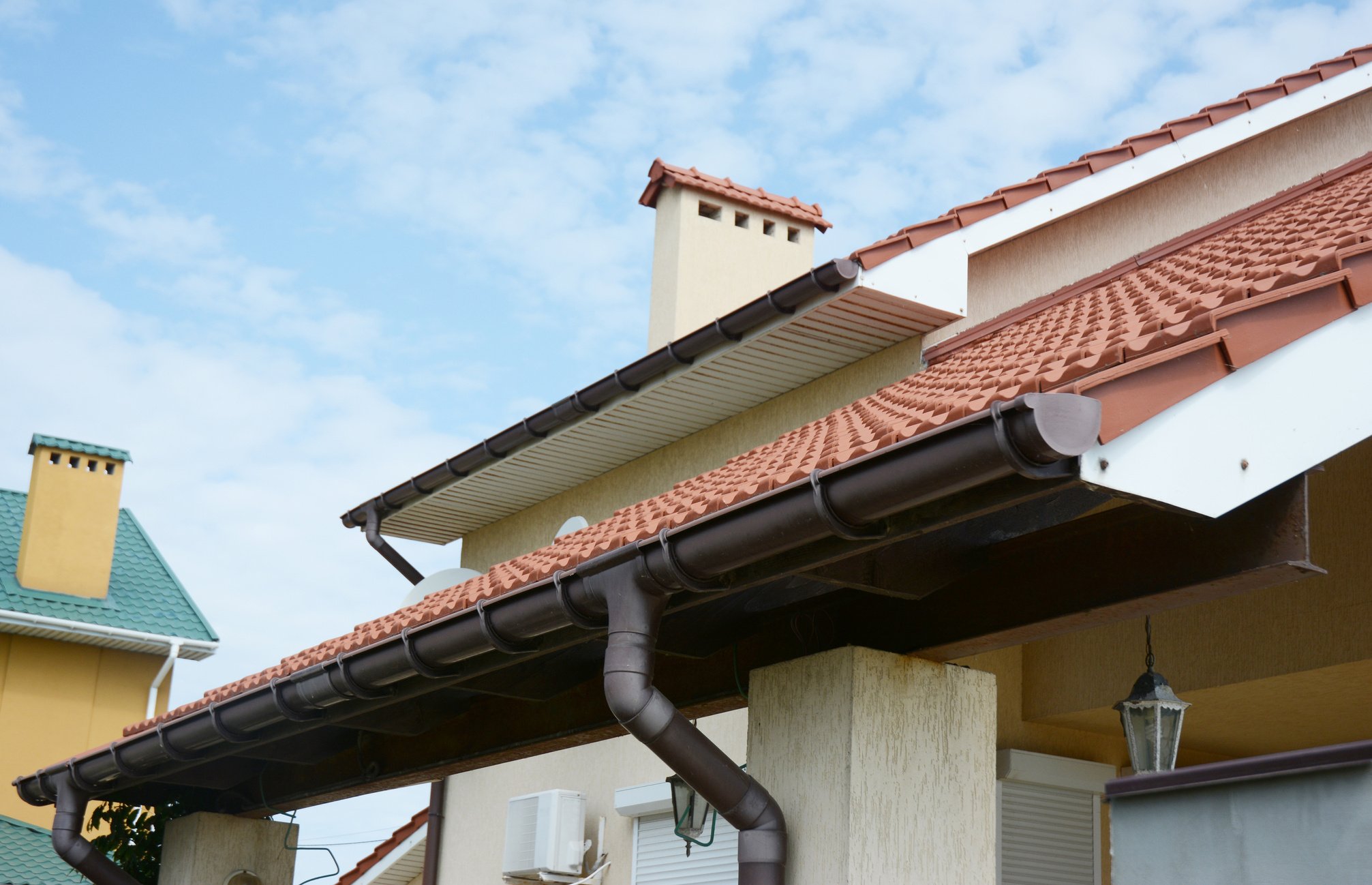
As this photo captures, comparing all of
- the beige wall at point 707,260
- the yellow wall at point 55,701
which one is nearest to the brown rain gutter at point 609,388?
the beige wall at point 707,260

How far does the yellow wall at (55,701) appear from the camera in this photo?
18.3 m

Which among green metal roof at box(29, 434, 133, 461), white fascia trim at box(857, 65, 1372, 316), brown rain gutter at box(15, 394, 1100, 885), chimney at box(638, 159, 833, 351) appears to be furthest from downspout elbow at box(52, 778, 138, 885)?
green metal roof at box(29, 434, 133, 461)

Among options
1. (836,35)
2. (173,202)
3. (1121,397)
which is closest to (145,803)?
(1121,397)

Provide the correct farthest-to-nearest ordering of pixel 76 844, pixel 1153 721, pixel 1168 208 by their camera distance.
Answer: pixel 1168 208 < pixel 76 844 < pixel 1153 721

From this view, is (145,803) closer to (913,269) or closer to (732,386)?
(732,386)

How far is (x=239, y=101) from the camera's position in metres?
23.3

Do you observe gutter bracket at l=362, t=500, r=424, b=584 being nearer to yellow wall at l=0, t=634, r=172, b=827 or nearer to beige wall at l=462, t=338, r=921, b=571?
beige wall at l=462, t=338, r=921, b=571

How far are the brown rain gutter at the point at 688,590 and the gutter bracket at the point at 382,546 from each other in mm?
5345

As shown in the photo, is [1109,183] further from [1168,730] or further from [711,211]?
[711,211]

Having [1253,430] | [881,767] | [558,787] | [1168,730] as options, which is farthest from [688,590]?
[558,787]

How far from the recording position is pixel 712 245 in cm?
1309

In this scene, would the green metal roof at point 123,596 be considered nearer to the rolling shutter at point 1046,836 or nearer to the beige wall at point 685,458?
the beige wall at point 685,458

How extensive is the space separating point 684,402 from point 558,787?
3.05m

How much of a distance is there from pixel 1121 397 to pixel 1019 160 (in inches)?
1112
